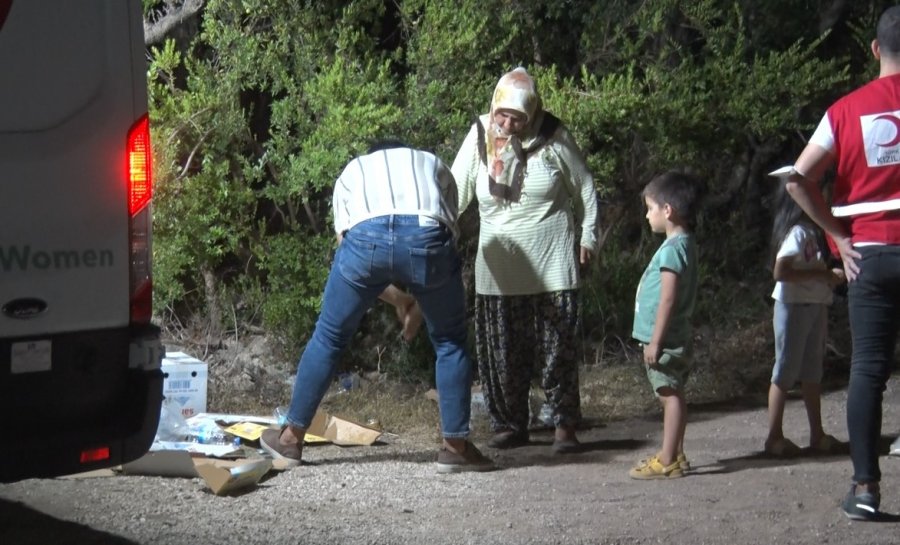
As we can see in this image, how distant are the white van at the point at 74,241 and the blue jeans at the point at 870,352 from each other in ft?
8.98

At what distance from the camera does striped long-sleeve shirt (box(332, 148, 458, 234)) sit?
19.7 ft

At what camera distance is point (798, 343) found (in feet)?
21.2

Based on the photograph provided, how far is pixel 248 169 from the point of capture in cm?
795

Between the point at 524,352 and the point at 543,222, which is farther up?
the point at 543,222

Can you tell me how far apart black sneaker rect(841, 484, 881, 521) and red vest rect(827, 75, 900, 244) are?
3.37ft

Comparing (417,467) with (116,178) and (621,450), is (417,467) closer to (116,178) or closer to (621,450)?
(621,450)

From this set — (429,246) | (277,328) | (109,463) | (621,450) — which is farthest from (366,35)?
(109,463)

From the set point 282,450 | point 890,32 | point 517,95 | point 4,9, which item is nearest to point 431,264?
point 517,95

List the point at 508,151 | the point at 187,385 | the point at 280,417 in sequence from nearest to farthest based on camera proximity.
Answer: the point at 508,151
the point at 280,417
the point at 187,385

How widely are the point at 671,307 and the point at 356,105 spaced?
2.51 meters

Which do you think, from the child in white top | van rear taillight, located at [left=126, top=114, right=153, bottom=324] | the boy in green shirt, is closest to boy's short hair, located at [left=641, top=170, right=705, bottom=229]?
the boy in green shirt

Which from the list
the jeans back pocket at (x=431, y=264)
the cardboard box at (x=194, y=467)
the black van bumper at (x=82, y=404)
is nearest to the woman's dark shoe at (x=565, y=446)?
the jeans back pocket at (x=431, y=264)

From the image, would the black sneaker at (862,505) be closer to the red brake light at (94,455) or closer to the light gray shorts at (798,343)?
the light gray shorts at (798,343)

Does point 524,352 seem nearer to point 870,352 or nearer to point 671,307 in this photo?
point 671,307
